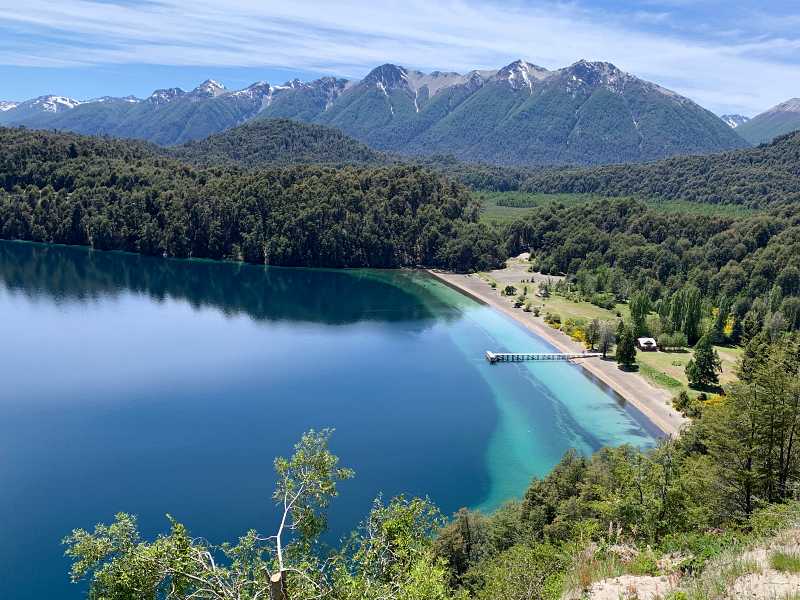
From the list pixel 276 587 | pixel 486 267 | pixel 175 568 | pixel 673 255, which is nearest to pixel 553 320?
pixel 673 255

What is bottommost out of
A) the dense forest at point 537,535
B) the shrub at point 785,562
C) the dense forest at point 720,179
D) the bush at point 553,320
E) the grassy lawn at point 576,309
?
Result: the bush at point 553,320

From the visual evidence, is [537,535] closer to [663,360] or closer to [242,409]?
[242,409]

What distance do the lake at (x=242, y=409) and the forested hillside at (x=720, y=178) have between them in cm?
10054

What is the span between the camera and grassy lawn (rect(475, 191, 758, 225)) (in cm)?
14039

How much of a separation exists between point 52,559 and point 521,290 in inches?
3230

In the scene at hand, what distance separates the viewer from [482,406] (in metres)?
54.6

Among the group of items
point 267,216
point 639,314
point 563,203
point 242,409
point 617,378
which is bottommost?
point 242,409

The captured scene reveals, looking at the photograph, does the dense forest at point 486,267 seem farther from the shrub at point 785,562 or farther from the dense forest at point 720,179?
the shrub at point 785,562

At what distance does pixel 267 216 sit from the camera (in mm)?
126875

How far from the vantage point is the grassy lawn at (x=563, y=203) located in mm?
140387

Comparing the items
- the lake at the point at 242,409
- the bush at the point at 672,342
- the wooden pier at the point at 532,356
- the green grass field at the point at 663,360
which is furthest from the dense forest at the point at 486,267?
the wooden pier at the point at 532,356

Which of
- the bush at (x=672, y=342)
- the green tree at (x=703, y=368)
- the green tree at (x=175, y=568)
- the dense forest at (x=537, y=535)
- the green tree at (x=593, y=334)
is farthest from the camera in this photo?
the green tree at (x=593, y=334)

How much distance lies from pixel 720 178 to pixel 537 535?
16870 centimetres

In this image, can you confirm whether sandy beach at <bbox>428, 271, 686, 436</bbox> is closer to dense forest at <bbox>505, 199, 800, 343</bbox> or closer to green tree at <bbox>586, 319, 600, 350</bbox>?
green tree at <bbox>586, 319, 600, 350</bbox>
